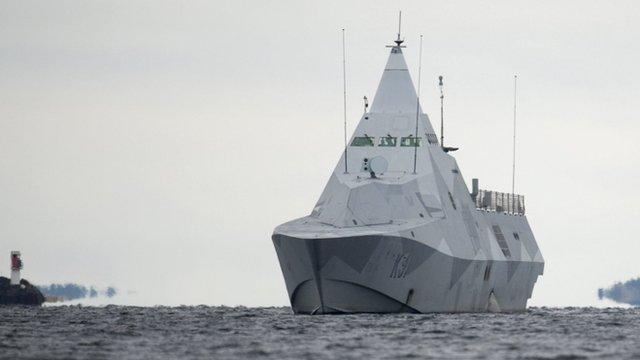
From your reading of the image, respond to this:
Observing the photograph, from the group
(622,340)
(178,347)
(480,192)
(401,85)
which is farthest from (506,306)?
(178,347)

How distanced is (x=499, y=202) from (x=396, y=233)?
1089 inches

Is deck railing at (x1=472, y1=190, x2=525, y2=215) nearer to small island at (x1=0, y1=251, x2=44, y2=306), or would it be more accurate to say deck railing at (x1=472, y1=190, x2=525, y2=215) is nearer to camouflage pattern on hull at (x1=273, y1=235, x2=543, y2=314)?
camouflage pattern on hull at (x1=273, y1=235, x2=543, y2=314)

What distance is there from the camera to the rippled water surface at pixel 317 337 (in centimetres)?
6562

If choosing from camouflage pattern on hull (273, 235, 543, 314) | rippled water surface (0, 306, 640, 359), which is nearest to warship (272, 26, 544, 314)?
camouflage pattern on hull (273, 235, 543, 314)

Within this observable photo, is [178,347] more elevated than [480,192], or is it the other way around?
[480,192]

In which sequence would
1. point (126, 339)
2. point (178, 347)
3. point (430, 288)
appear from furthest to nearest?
1. point (430, 288)
2. point (126, 339)
3. point (178, 347)

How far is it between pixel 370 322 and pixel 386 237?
647 cm

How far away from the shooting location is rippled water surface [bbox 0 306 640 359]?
65.6 metres

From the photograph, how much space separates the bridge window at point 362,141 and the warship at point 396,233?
0.28ft

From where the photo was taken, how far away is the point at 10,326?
284ft

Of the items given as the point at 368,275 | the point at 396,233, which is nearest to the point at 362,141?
the point at 396,233

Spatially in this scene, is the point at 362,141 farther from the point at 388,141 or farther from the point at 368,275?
the point at 368,275

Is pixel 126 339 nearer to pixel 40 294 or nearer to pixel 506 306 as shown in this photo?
pixel 506 306

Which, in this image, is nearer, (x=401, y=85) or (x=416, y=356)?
(x=416, y=356)
